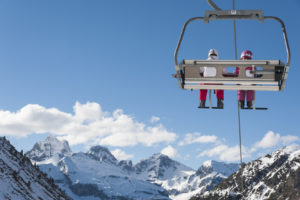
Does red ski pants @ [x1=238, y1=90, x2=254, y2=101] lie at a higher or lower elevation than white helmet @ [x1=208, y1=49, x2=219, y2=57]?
lower

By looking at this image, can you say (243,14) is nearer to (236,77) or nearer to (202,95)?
(236,77)

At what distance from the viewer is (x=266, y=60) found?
9.45 metres

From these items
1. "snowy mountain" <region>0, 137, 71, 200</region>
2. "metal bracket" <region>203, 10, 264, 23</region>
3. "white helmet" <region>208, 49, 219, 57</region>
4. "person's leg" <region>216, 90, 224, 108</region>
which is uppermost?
"metal bracket" <region>203, 10, 264, 23</region>

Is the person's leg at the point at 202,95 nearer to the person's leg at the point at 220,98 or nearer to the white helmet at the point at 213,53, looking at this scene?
the person's leg at the point at 220,98

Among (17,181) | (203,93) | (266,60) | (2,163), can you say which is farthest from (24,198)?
(266,60)

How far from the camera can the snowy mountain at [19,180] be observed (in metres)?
68.6

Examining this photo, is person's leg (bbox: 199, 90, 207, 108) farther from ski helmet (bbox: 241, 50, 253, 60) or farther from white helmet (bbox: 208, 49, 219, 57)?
ski helmet (bbox: 241, 50, 253, 60)

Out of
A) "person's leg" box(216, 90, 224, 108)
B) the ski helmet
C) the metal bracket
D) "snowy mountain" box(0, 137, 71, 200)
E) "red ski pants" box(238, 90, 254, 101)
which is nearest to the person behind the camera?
the metal bracket

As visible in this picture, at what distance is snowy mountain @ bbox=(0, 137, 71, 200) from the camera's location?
68606 mm

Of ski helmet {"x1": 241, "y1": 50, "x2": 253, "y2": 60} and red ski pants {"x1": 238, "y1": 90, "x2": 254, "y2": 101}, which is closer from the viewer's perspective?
ski helmet {"x1": 241, "y1": 50, "x2": 253, "y2": 60}

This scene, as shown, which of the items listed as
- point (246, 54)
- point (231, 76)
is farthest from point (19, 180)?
point (231, 76)

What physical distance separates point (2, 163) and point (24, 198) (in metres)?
16.0

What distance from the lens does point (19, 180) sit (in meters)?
80.2

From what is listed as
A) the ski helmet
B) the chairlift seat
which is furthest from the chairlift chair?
the ski helmet
